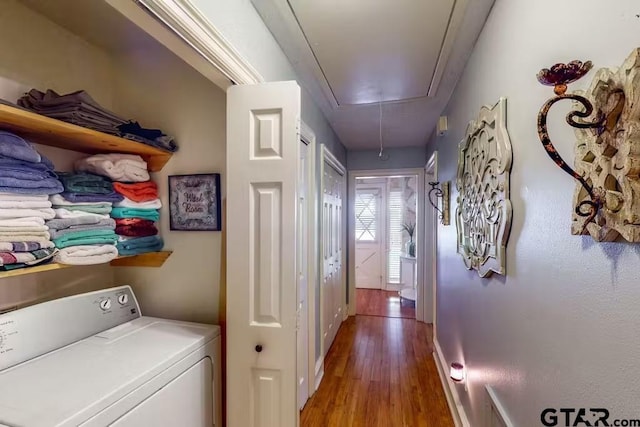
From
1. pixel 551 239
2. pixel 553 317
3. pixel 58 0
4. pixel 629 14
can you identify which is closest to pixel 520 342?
pixel 553 317

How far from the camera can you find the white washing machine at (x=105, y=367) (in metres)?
0.85

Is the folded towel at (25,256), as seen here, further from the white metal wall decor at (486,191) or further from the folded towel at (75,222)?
the white metal wall decor at (486,191)

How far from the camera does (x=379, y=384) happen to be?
2.46m

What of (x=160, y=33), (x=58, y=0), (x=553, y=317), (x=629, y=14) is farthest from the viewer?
(x=58, y=0)

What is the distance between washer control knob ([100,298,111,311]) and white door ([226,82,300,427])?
0.65 meters

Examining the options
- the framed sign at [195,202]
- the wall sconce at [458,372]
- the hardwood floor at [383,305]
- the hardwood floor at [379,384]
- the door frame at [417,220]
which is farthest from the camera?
the hardwood floor at [383,305]

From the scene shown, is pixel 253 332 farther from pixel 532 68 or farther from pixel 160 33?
pixel 532 68

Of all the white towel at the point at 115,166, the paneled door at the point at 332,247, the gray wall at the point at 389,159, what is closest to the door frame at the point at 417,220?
the gray wall at the point at 389,159

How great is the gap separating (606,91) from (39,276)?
2081 mm

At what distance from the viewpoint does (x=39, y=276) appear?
4.34ft

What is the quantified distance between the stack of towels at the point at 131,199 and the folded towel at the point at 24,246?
306 mm

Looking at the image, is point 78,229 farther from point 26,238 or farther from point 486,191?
point 486,191

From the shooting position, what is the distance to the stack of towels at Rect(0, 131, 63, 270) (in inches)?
39.6

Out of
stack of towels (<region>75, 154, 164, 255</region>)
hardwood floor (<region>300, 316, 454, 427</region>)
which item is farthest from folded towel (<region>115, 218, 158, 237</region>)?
hardwood floor (<region>300, 316, 454, 427</region>)
